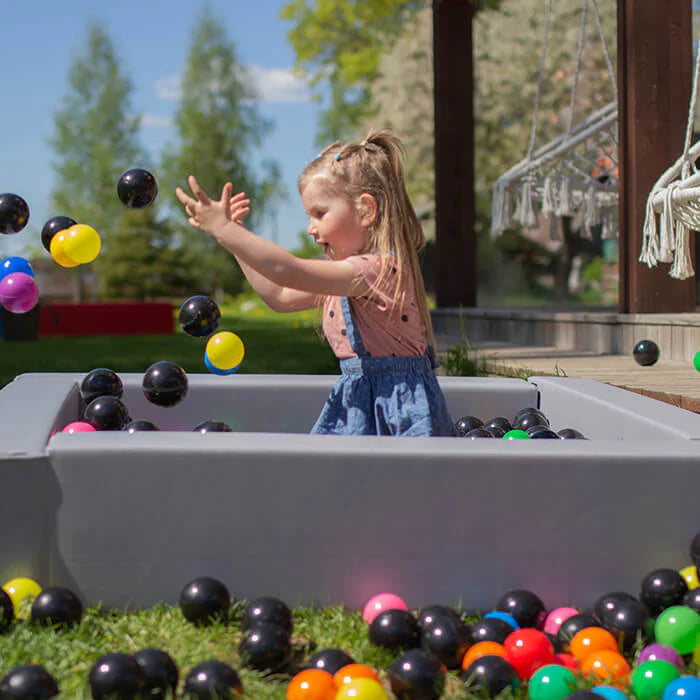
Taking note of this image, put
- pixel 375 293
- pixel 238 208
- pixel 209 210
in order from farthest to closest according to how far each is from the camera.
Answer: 1. pixel 375 293
2. pixel 238 208
3. pixel 209 210

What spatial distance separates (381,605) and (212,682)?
0.53 metres

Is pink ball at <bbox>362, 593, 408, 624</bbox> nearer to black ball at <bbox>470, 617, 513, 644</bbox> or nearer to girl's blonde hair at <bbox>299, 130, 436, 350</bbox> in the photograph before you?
black ball at <bbox>470, 617, 513, 644</bbox>

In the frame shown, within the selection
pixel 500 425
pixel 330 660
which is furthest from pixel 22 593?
pixel 500 425

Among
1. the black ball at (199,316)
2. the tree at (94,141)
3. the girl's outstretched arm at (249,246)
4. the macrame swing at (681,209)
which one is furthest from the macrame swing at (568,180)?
the tree at (94,141)

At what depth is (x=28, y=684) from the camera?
180 centimetres

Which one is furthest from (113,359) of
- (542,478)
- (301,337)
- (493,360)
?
(542,478)

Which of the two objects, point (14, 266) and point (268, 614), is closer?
point (268, 614)

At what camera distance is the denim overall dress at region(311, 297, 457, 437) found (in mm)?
2979

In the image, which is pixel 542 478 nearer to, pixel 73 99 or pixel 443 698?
pixel 443 698

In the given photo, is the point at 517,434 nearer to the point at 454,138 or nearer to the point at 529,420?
the point at 529,420

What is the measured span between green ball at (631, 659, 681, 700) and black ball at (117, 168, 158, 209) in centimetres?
207

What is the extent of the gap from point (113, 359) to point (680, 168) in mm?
6836

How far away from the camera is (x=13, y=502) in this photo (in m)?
2.18

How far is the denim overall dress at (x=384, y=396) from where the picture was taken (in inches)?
117
